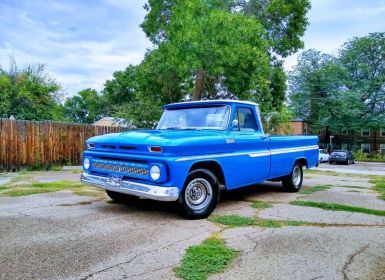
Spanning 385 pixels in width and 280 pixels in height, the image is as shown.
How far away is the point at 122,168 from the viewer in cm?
531

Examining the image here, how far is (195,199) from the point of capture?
541 centimetres

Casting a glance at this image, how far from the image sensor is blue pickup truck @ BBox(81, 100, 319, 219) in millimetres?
4895

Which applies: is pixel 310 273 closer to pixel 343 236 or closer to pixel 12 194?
pixel 343 236

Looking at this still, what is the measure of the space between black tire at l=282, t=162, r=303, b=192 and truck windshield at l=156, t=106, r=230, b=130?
8.97 feet

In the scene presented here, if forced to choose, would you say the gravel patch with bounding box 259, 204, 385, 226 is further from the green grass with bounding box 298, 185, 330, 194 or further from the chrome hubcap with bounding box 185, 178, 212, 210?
the green grass with bounding box 298, 185, 330, 194

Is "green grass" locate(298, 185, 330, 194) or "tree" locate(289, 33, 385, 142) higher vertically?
"tree" locate(289, 33, 385, 142)

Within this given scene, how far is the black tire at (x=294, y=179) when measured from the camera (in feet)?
26.5

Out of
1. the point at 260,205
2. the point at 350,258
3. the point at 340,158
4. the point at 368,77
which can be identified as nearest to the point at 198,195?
the point at 260,205

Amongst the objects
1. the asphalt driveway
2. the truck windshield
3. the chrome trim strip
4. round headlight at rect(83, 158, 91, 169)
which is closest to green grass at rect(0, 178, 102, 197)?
the asphalt driveway

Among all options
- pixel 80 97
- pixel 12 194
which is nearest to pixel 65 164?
pixel 12 194

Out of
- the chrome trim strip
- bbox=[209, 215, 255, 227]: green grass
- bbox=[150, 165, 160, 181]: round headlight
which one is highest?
the chrome trim strip

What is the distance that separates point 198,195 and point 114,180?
1360mm

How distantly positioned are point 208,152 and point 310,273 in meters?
2.55

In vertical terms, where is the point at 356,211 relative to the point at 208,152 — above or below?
below
